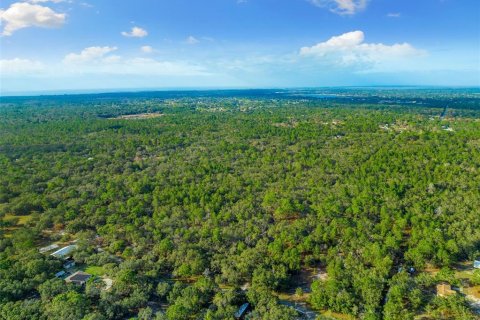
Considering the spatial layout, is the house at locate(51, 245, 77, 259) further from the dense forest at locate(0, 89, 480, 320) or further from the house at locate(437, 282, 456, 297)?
the house at locate(437, 282, 456, 297)

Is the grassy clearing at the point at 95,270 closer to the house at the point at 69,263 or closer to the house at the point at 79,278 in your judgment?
the house at the point at 79,278

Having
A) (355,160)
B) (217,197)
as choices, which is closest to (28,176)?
(217,197)

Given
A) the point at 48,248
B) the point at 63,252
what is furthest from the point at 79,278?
the point at 48,248

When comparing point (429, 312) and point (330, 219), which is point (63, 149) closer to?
point (330, 219)

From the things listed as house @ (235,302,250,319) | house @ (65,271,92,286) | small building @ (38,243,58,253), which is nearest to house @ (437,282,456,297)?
house @ (235,302,250,319)

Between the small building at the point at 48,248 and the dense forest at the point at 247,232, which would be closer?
the dense forest at the point at 247,232

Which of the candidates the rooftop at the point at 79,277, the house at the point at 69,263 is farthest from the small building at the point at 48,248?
the rooftop at the point at 79,277
